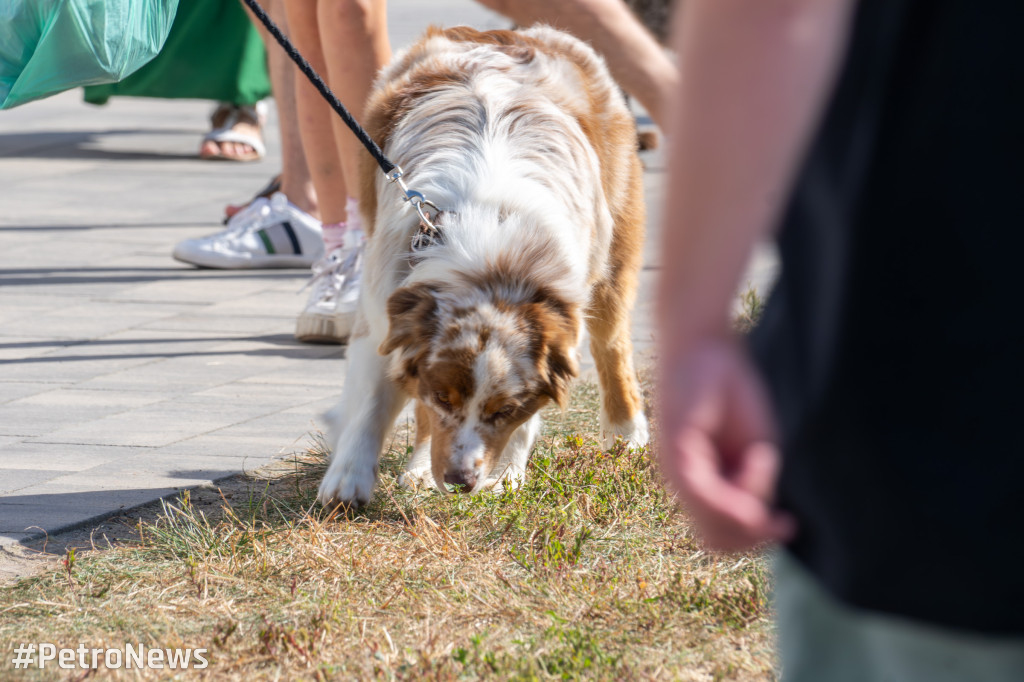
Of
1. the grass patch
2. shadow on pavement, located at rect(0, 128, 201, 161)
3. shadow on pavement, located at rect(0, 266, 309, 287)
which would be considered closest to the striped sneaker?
shadow on pavement, located at rect(0, 266, 309, 287)

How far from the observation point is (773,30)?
854mm

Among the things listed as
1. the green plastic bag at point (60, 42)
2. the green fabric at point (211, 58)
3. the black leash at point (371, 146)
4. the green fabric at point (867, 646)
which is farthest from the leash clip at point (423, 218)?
the green fabric at point (211, 58)

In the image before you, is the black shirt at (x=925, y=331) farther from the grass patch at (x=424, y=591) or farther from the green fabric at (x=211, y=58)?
the green fabric at (x=211, y=58)

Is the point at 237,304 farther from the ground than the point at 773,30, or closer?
closer

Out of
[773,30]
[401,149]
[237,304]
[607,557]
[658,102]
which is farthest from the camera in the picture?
[237,304]

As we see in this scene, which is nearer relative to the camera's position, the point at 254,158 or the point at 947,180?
the point at 947,180

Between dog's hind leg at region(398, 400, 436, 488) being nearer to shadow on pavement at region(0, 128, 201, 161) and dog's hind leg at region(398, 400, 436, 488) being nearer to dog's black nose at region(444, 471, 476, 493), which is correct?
dog's black nose at region(444, 471, 476, 493)

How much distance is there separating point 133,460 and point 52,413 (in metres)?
0.60

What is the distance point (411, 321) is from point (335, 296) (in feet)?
5.90

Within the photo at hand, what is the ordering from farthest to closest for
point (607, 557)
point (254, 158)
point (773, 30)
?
point (254, 158) → point (607, 557) → point (773, 30)

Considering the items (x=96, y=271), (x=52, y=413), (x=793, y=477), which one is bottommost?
(x=96, y=271)

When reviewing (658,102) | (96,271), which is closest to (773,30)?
(658,102)

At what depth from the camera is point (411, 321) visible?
3025 millimetres

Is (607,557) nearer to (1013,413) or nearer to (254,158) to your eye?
(1013,413)
